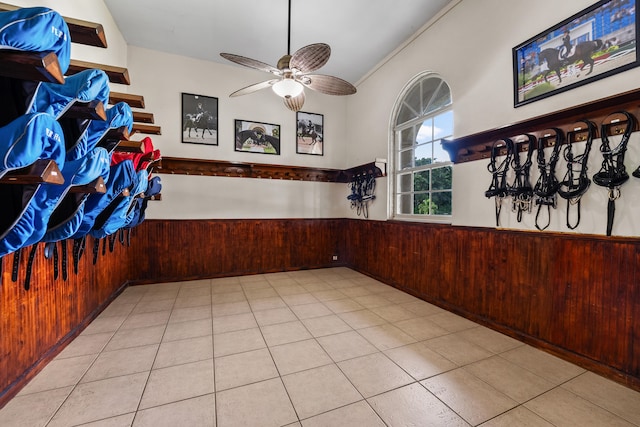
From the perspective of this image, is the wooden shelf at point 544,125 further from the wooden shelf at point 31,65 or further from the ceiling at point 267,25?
the wooden shelf at point 31,65

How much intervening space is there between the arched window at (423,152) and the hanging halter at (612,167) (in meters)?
1.48

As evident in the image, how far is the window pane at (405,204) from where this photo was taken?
13.9 feet

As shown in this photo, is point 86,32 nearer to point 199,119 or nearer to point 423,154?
point 199,119

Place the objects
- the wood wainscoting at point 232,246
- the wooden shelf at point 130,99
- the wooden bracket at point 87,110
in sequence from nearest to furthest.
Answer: the wooden bracket at point 87,110
the wooden shelf at point 130,99
the wood wainscoting at point 232,246

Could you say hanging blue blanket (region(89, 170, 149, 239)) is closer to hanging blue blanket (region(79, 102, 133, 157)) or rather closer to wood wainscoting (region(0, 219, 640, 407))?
wood wainscoting (region(0, 219, 640, 407))

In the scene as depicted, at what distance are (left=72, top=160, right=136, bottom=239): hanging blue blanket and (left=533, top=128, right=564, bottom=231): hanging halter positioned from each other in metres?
3.52

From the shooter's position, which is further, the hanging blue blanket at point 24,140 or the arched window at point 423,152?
the arched window at point 423,152

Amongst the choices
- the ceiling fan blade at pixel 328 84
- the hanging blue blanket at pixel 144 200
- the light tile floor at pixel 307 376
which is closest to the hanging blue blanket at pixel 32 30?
the light tile floor at pixel 307 376

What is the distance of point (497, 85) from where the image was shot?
283 cm

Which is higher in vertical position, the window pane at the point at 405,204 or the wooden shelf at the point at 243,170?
the wooden shelf at the point at 243,170

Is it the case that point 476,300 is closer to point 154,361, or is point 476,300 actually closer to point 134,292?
point 154,361

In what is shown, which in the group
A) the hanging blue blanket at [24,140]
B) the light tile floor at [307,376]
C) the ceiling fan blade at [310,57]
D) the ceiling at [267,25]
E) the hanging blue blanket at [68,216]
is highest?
the ceiling at [267,25]

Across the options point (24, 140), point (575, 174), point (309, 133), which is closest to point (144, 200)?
point (24, 140)

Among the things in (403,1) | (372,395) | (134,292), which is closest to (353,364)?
(372,395)
